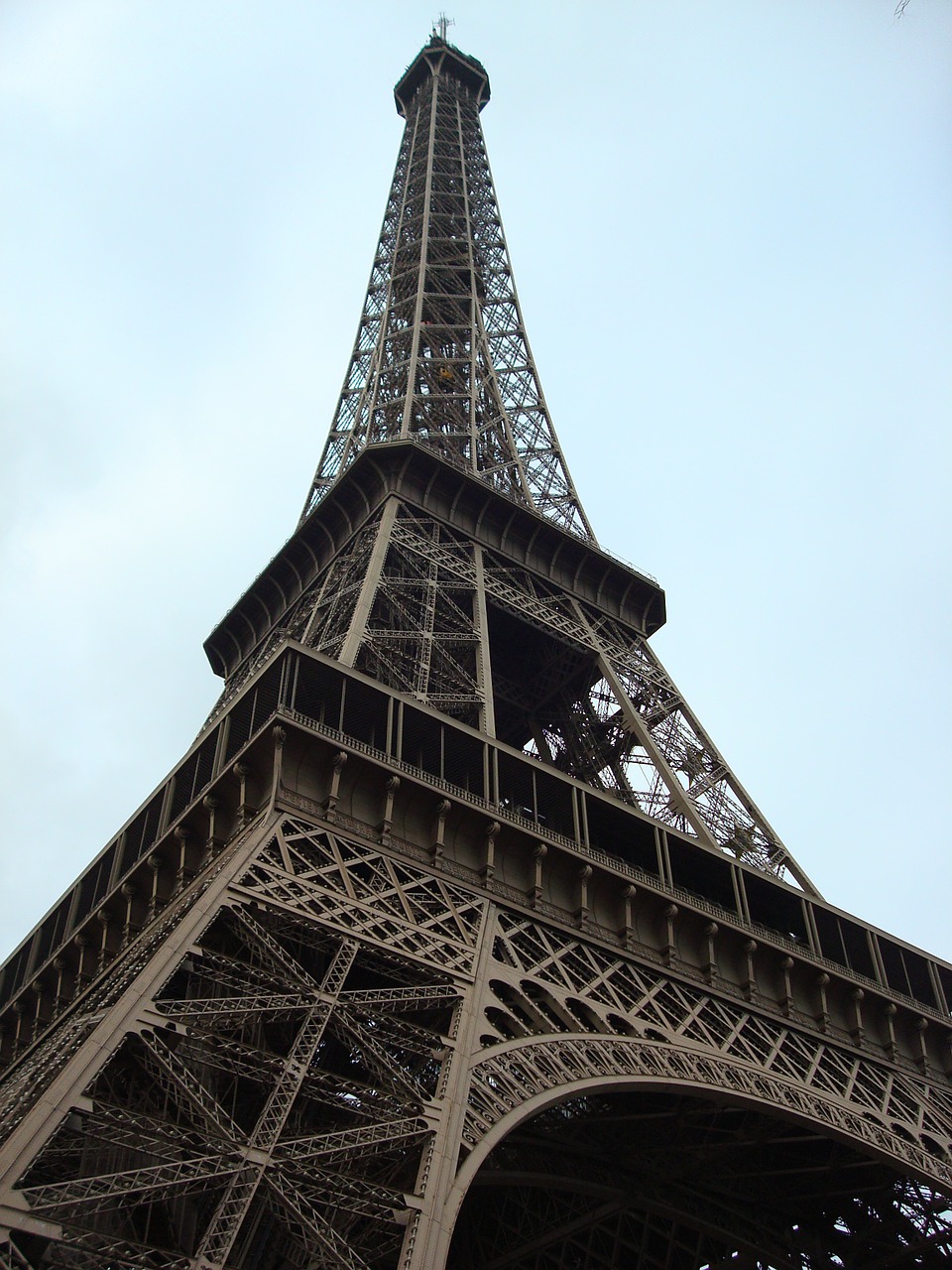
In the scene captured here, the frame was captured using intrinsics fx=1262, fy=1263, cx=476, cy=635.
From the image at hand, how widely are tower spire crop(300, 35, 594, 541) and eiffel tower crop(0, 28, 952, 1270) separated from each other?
4842mm

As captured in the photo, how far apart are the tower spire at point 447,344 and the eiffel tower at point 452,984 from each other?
484 cm

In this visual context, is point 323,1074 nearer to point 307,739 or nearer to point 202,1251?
point 202,1251

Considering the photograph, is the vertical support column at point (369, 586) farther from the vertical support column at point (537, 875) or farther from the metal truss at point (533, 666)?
the vertical support column at point (537, 875)

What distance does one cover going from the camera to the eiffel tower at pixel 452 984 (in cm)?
1572

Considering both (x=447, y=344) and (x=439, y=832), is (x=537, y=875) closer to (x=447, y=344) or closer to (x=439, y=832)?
(x=439, y=832)

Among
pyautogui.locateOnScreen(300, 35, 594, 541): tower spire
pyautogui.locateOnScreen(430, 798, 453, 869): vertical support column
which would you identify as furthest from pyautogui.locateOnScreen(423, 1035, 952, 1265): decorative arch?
pyautogui.locateOnScreen(300, 35, 594, 541): tower spire

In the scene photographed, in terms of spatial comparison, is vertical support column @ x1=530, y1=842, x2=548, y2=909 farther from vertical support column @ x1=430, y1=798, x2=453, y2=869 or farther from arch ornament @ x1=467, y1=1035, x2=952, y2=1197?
arch ornament @ x1=467, y1=1035, x2=952, y2=1197

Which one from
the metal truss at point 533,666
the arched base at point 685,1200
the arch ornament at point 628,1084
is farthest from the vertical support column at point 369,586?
the arched base at point 685,1200

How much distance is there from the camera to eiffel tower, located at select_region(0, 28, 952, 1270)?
1572cm

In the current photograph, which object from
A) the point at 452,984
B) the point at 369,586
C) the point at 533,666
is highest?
the point at 533,666

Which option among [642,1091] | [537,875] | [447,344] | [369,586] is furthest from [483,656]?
[447,344]

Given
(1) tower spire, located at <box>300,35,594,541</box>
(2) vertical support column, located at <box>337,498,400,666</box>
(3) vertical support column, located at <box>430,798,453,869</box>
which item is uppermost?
(1) tower spire, located at <box>300,35,594,541</box>

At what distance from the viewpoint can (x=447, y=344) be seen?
173ft

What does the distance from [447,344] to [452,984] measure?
37.3m
